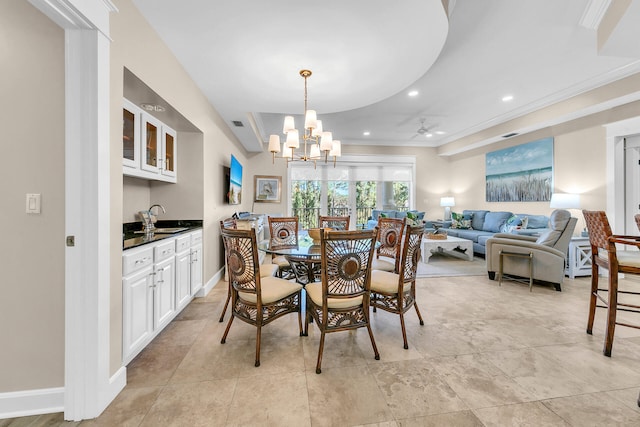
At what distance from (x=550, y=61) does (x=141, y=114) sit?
4602 millimetres

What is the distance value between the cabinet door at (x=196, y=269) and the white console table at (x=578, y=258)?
505 centimetres

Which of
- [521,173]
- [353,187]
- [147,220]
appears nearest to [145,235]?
[147,220]

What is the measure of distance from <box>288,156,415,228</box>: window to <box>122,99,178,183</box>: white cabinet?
4.30 metres

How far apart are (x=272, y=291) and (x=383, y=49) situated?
2246 millimetres

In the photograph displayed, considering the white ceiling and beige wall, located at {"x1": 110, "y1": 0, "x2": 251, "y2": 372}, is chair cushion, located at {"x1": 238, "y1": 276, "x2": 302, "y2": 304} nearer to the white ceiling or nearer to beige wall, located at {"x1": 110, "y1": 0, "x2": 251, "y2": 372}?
beige wall, located at {"x1": 110, "y1": 0, "x2": 251, "y2": 372}

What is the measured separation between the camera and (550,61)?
3146mm

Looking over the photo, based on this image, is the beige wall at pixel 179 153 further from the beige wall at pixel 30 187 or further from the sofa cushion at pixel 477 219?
the sofa cushion at pixel 477 219

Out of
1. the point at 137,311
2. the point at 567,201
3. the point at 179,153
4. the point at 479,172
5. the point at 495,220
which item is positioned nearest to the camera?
the point at 137,311

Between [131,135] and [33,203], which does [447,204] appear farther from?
[33,203]

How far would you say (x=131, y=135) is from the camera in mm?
2143

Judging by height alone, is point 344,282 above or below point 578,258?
above

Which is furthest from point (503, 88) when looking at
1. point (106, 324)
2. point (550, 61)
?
point (106, 324)

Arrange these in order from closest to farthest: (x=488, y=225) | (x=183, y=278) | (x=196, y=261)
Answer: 1. (x=183, y=278)
2. (x=196, y=261)
3. (x=488, y=225)

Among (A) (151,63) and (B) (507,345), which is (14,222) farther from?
(B) (507,345)
